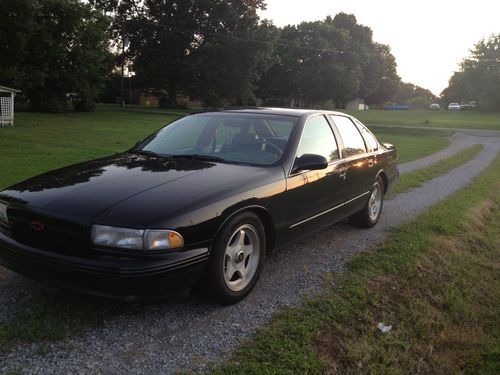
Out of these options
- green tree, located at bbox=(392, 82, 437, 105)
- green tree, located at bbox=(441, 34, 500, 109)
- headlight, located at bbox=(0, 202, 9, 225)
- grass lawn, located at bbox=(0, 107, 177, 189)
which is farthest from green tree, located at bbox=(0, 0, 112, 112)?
green tree, located at bbox=(392, 82, 437, 105)

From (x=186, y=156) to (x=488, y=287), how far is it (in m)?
3.21

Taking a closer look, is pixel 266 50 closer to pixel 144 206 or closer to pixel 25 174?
pixel 25 174

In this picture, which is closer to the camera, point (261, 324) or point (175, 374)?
point (175, 374)

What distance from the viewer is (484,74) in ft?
232

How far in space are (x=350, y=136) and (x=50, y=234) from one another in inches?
142

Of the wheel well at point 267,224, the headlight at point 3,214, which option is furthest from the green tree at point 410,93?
the headlight at point 3,214

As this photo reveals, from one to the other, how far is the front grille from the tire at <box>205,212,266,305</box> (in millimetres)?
868

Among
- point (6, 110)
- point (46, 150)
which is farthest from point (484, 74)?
point (46, 150)

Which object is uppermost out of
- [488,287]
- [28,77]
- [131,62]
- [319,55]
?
[319,55]

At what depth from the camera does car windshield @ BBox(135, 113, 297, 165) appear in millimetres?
4328

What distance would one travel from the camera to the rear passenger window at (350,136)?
5369 millimetres

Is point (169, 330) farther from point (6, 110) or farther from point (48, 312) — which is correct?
point (6, 110)

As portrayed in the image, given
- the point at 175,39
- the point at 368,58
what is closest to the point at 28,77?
the point at 175,39

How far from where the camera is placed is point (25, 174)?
334 inches
